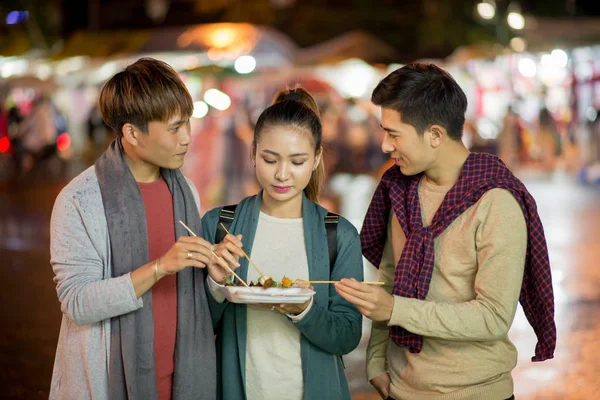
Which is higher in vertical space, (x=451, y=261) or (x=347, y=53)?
(x=347, y=53)

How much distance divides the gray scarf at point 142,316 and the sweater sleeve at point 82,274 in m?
0.09

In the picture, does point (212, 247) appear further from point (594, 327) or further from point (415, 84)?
point (594, 327)

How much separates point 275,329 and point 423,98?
1.05 metres

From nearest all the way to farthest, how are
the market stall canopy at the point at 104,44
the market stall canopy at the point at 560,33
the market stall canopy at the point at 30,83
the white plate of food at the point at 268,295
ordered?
the white plate of food at the point at 268,295, the market stall canopy at the point at 560,33, the market stall canopy at the point at 30,83, the market stall canopy at the point at 104,44

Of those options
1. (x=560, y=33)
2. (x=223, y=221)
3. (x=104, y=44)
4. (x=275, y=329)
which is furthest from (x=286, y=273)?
(x=104, y=44)

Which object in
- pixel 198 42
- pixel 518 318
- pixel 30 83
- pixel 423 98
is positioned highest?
pixel 198 42

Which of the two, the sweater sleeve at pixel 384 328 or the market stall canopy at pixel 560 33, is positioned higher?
the market stall canopy at pixel 560 33

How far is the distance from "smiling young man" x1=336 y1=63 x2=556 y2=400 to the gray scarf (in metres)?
0.66

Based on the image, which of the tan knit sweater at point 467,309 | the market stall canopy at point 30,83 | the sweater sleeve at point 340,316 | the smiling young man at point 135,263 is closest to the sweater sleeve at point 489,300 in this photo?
the tan knit sweater at point 467,309

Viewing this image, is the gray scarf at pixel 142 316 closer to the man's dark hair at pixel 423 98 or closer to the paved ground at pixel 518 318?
the man's dark hair at pixel 423 98

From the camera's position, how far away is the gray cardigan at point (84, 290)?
Answer: 2.84m

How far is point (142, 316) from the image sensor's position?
3.00 metres

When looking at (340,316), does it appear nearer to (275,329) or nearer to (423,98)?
(275,329)

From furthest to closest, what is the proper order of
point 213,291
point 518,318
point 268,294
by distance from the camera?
point 518,318, point 213,291, point 268,294
